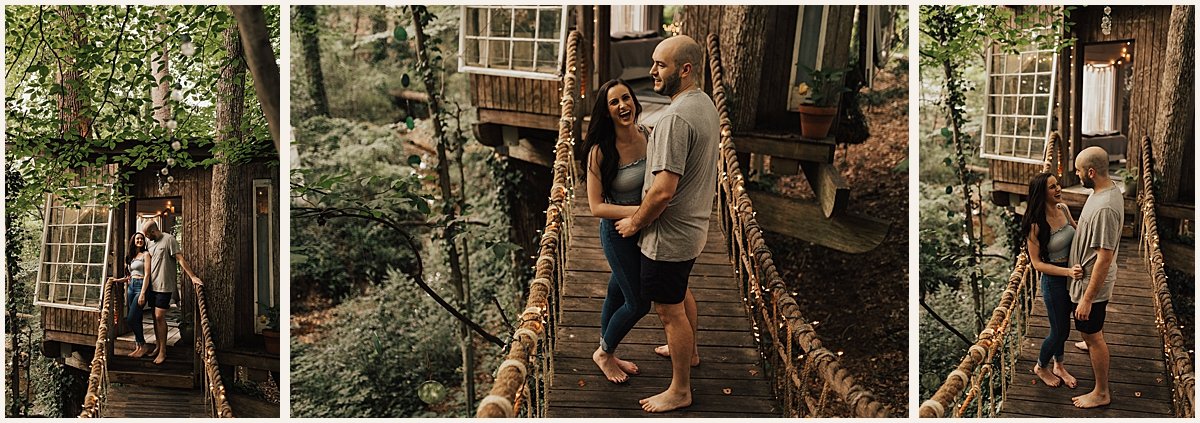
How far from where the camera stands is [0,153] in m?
3.56

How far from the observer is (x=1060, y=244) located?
3.31 m

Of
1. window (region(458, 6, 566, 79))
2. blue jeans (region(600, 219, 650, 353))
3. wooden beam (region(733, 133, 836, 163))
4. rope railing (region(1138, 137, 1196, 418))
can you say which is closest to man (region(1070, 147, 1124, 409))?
rope railing (region(1138, 137, 1196, 418))

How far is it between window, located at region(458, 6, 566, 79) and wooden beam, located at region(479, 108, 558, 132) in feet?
0.71

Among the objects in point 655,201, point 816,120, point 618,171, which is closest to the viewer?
point 655,201

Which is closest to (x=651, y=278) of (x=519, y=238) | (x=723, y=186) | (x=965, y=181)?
(x=723, y=186)

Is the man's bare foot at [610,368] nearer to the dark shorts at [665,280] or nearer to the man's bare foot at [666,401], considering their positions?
the man's bare foot at [666,401]

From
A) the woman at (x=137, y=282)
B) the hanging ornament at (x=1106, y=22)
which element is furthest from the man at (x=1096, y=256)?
the woman at (x=137, y=282)

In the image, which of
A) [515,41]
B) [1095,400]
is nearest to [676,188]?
[1095,400]

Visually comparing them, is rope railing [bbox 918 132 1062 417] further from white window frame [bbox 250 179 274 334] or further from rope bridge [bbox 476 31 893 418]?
white window frame [bbox 250 179 274 334]

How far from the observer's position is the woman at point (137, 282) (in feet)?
11.7

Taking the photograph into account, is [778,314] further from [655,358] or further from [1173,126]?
[1173,126]

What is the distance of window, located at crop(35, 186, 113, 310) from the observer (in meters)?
3.56

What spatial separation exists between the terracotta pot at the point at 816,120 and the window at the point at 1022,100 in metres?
0.88

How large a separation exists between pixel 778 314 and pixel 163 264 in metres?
2.38
